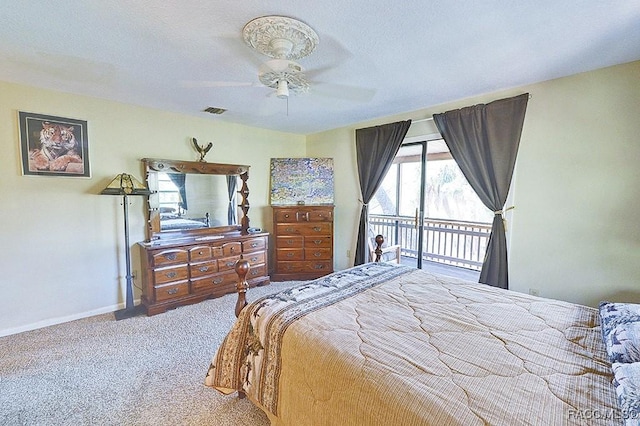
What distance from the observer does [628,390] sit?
86 centimetres

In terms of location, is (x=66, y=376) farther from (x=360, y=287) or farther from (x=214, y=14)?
(x=214, y=14)

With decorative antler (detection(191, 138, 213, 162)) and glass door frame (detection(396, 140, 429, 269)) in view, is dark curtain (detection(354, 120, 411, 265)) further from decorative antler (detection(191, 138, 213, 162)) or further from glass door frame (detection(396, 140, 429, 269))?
decorative antler (detection(191, 138, 213, 162))

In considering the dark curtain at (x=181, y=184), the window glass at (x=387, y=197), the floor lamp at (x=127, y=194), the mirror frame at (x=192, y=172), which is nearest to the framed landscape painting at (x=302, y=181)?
the mirror frame at (x=192, y=172)

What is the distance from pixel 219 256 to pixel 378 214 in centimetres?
242

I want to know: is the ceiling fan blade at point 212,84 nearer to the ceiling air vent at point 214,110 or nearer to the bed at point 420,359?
the ceiling air vent at point 214,110

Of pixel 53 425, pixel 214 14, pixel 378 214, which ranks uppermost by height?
pixel 214 14

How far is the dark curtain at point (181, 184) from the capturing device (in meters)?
3.63

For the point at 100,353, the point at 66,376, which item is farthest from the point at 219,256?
the point at 66,376

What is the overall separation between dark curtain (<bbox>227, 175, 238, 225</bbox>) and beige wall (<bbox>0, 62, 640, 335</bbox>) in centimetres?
77

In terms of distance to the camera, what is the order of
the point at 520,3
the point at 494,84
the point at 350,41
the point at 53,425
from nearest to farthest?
1. the point at 520,3
2. the point at 53,425
3. the point at 350,41
4. the point at 494,84

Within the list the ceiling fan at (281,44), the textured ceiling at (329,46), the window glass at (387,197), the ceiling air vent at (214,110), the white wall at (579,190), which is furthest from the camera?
the window glass at (387,197)

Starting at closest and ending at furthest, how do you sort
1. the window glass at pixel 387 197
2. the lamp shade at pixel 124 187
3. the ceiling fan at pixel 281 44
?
1. the ceiling fan at pixel 281 44
2. the lamp shade at pixel 124 187
3. the window glass at pixel 387 197

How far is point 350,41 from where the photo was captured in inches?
74.5

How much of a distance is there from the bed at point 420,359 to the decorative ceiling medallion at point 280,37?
1.66m
